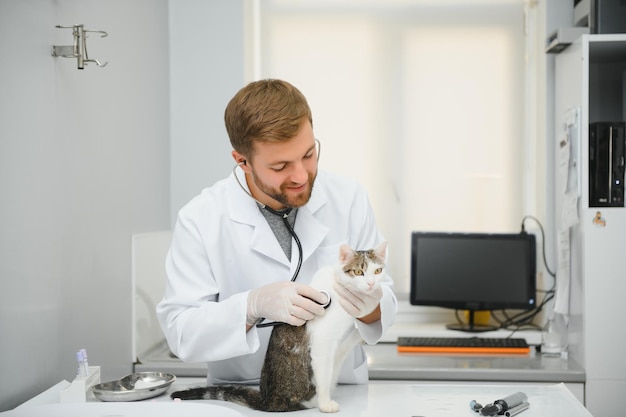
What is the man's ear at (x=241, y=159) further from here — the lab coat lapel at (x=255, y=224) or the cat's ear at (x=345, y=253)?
the cat's ear at (x=345, y=253)

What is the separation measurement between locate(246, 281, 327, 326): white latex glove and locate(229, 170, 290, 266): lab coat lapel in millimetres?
219

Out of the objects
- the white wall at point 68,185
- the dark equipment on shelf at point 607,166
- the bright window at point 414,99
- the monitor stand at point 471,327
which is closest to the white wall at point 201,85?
the bright window at point 414,99

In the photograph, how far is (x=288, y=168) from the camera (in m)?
1.53

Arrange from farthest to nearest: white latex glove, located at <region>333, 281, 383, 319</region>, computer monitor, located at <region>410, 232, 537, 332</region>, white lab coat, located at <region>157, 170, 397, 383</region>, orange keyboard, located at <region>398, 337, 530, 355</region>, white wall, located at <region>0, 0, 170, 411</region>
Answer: computer monitor, located at <region>410, 232, 537, 332</region>
orange keyboard, located at <region>398, 337, 530, 355</region>
white wall, located at <region>0, 0, 170, 411</region>
white lab coat, located at <region>157, 170, 397, 383</region>
white latex glove, located at <region>333, 281, 383, 319</region>

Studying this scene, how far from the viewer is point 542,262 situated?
123 inches

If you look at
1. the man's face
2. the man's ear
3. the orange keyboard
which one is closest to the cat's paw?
the man's face

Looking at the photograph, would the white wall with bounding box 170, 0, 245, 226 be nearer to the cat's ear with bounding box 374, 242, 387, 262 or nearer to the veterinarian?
the veterinarian

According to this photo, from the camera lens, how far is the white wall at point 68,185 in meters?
1.67

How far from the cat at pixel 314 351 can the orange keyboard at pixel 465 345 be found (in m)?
1.39

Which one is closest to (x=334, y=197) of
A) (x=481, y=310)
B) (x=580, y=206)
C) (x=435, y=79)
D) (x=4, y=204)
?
(x=4, y=204)

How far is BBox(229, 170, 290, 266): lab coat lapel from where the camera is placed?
65.1 inches

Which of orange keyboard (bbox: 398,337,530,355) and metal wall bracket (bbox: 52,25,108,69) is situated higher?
metal wall bracket (bbox: 52,25,108,69)

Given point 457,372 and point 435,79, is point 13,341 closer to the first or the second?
point 457,372

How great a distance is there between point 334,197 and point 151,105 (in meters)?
1.39
